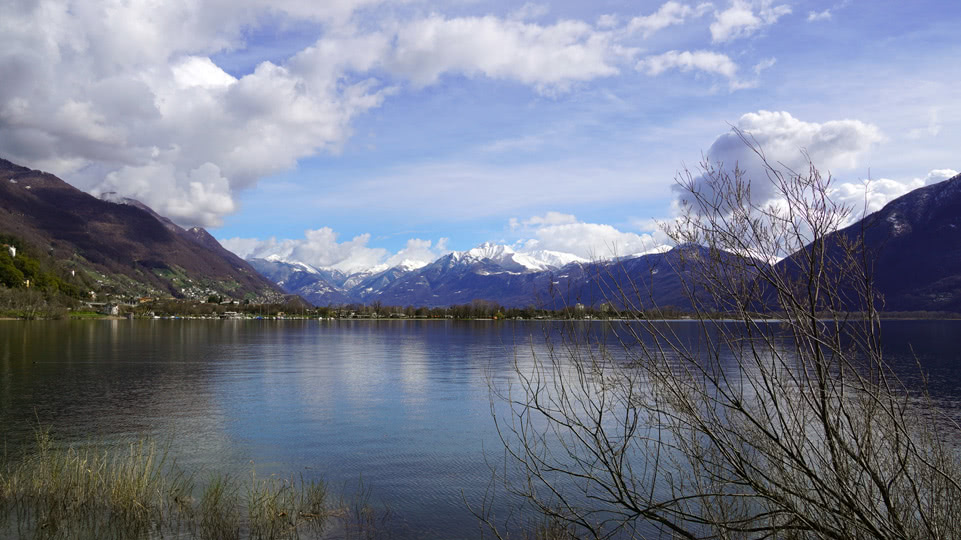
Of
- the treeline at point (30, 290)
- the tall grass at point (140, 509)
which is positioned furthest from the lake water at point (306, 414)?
the treeline at point (30, 290)

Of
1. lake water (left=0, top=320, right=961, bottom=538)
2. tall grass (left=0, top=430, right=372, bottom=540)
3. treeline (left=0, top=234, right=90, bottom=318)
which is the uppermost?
treeline (left=0, top=234, right=90, bottom=318)

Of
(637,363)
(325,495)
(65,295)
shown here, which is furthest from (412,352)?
(65,295)

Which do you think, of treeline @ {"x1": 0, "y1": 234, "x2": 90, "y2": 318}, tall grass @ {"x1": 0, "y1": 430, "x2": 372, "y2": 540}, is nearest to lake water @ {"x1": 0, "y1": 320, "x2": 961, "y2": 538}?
tall grass @ {"x1": 0, "y1": 430, "x2": 372, "y2": 540}

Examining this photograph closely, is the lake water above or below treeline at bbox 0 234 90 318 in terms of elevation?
below

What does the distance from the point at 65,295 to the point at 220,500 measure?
211 meters

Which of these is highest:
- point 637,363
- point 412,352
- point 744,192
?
point 744,192

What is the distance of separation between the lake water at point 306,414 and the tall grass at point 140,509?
2.75 metres

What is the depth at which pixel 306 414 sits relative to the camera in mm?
32656

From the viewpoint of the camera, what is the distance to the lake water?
20.2 m

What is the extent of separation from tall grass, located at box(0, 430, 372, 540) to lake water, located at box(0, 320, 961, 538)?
2753mm

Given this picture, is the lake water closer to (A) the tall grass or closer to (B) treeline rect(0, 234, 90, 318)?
(A) the tall grass

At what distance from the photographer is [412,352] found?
7975 centimetres

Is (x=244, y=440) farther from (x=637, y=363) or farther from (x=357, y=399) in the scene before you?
(x=637, y=363)

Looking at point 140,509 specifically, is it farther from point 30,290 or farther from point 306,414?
point 30,290
